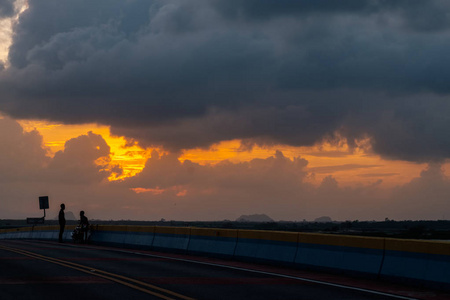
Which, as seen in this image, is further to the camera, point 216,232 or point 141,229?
point 141,229

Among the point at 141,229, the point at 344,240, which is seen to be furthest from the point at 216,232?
the point at 344,240

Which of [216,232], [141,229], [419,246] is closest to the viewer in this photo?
[419,246]

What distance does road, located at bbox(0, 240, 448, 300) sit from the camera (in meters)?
12.9

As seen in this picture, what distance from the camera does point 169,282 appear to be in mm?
14930

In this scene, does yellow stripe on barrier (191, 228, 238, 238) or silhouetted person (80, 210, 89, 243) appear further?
silhouetted person (80, 210, 89, 243)

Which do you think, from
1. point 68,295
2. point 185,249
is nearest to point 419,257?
point 68,295

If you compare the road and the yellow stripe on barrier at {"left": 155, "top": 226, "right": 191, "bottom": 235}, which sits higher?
the yellow stripe on barrier at {"left": 155, "top": 226, "right": 191, "bottom": 235}

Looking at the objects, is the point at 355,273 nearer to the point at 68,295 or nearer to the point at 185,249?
the point at 68,295

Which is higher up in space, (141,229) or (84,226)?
(84,226)

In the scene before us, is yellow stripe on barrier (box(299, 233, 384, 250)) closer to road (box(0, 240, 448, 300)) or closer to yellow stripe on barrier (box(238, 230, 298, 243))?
yellow stripe on barrier (box(238, 230, 298, 243))

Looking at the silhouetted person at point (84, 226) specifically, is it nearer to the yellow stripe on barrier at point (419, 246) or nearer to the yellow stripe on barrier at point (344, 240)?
the yellow stripe on barrier at point (344, 240)

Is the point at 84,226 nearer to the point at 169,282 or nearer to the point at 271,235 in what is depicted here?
the point at 271,235

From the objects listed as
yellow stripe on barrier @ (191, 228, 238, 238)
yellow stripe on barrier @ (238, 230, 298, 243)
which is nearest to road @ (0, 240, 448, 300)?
yellow stripe on barrier @ (238, 230, 298, 243)

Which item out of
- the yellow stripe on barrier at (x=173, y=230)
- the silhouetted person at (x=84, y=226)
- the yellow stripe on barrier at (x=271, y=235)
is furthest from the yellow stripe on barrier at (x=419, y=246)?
the silhouetted person at (x=84, y=226)
